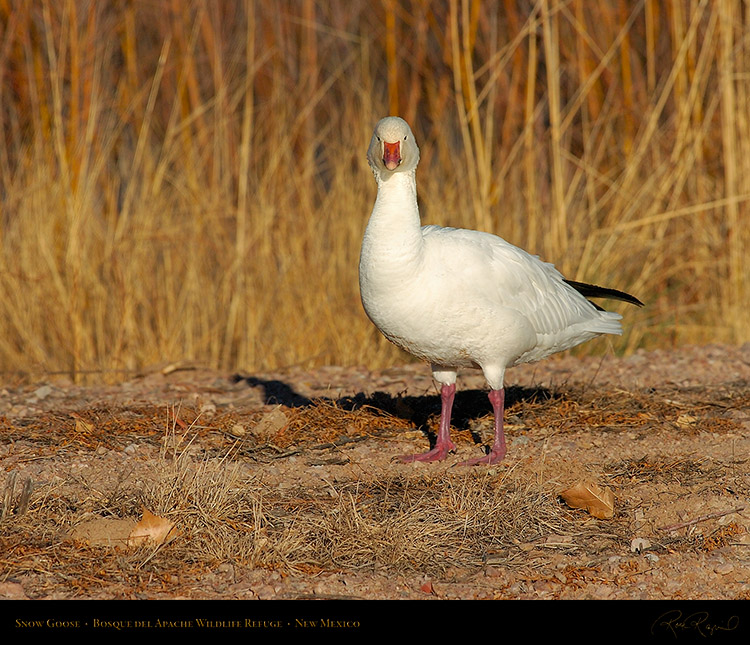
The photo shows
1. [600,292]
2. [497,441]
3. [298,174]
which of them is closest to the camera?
[497,441]

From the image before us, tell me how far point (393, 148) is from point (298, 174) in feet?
12.0

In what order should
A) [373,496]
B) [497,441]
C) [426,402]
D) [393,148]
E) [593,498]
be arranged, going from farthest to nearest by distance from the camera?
[426,402] < [497,441] < [393,148] < [373,496] < [593,498]

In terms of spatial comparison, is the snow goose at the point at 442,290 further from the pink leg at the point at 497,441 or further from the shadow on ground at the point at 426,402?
the shadow on ground at the point at 426,402

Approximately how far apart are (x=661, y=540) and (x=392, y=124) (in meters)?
1.97

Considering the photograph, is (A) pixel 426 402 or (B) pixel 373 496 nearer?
(B) pixel 373 496

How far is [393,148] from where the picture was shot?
4.16m

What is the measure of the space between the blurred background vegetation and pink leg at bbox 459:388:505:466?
102 inches

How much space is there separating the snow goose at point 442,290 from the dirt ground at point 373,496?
0.45 metres

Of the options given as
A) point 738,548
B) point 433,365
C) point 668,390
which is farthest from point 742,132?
point 738,548

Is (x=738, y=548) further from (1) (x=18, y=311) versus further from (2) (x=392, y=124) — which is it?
(1) (x=18, y=311)

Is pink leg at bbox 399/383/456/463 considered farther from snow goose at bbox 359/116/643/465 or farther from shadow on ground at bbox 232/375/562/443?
shadow on ground at bbox 232/375/562/443

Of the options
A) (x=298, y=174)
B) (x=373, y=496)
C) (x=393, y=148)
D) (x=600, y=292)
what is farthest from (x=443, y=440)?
(x=298, y=174)

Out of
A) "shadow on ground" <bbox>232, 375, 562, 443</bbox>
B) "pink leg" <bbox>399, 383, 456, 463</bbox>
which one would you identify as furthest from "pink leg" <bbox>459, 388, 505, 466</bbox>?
"shadow on ground" <bbox>232, 375, 562, 443</bbox>

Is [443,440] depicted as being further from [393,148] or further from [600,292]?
[393,148]
